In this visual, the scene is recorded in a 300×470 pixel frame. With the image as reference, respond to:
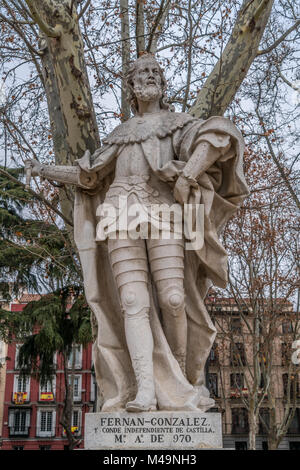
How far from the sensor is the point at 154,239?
446 centimetres

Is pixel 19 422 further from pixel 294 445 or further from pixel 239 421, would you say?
pixel 294 445

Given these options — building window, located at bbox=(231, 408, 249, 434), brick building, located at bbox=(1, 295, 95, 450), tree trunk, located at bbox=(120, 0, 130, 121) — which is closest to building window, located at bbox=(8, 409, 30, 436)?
brick building, located at bbox=(1, 295, 95, 450)

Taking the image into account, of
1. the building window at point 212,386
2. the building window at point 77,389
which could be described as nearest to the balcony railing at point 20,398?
the building window at point 77,389

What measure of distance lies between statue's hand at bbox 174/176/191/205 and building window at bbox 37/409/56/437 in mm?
37281

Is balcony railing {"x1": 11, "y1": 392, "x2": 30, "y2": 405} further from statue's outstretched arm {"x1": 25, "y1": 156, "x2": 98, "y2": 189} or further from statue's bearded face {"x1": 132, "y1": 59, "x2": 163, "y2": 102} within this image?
statue's bearded face {"x1": 132, "y1": 59, "x2": 163, "y2": 102}

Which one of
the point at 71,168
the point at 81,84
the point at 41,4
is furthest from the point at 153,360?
the point at 41,4

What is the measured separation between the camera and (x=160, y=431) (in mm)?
3898

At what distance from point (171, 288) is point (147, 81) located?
6.23 ft

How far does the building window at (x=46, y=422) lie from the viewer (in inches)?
1516

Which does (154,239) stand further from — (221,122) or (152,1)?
(152,1)

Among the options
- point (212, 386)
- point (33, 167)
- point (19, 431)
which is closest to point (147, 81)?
point (33, 167)

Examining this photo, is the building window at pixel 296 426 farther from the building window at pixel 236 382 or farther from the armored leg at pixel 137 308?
the armored leg at pixel 137 308

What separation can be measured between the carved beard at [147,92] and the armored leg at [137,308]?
1.35 m
